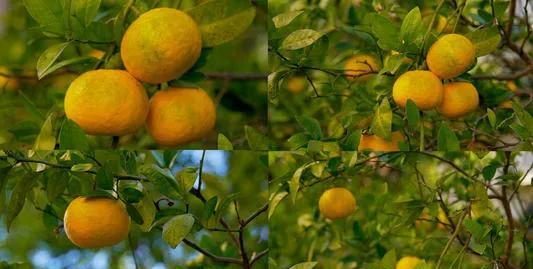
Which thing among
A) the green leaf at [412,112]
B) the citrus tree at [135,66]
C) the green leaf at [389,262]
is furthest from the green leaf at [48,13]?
the green leaf at [389,262]

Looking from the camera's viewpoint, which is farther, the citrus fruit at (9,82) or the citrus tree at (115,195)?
the citrus fruit at (9,82)

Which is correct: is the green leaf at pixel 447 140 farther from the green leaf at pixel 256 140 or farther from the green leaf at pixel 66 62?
the green leaf at pixel 66 62

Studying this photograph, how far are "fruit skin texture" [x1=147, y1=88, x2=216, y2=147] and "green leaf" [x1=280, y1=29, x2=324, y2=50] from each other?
0.10m

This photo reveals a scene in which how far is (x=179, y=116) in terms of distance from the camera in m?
0.63

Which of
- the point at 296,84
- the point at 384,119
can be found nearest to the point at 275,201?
the point at 384,119

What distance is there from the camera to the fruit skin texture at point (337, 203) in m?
0.87

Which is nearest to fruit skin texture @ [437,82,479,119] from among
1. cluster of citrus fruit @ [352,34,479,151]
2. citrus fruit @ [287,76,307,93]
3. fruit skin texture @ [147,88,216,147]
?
cluster of citrus fruit @ [352,34,479,151]

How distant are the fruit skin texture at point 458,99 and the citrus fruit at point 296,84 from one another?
50cm

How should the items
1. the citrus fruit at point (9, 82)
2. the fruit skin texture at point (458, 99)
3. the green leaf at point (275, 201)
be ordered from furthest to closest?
the citrus fruit at point (9, 82) → the green leaf at point (275, 201) → the fruit skin texture at point (458, 99)

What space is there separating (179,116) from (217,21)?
3.6 inches

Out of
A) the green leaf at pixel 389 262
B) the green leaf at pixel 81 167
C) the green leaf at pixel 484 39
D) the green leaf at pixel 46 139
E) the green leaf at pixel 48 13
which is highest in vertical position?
the green leaf at pixel 48 13

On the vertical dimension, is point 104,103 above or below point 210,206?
above

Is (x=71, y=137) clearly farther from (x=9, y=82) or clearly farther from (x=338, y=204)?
(x=9, y=82)

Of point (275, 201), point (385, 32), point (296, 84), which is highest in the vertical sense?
point (385, 32)
